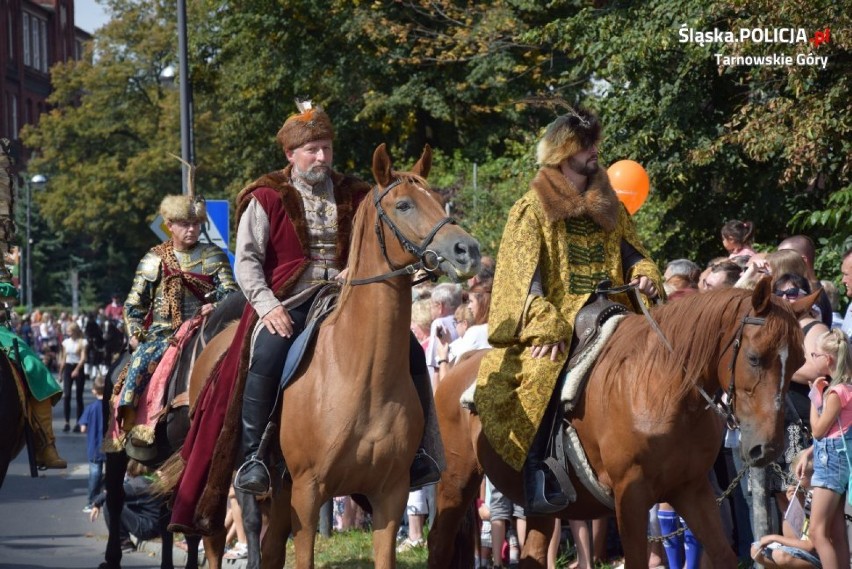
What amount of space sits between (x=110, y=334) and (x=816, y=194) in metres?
15.3

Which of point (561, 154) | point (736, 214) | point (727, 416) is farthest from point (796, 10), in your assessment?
point (727, 416)

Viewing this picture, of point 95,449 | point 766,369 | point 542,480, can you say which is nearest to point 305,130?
point 542,480

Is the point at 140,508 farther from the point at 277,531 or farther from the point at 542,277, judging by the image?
the point at 542,277

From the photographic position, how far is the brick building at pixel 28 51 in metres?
88.9

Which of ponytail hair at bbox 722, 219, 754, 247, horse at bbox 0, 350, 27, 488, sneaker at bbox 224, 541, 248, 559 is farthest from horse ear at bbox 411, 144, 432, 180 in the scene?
sneaker at bbox 224, 541, 248, 559

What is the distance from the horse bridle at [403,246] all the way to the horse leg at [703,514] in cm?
175

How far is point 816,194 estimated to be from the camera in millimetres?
14820

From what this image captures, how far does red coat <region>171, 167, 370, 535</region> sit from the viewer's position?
24.9 feet

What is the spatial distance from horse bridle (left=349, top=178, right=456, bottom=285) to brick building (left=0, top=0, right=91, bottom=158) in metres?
80.7

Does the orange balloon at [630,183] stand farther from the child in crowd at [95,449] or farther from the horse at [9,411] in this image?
the child in crowd at [95,449]

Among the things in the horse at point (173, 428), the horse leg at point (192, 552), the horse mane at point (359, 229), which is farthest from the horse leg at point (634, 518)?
the horse leg at point (192, 552)

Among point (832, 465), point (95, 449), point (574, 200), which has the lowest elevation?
point (832, 465)

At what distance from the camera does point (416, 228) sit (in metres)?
6.73

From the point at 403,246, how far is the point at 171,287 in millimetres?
4154
